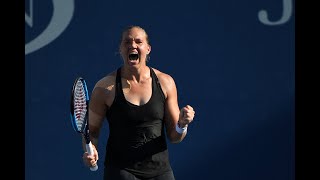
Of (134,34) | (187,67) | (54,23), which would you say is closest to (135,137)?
(134,34)

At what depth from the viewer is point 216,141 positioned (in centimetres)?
553

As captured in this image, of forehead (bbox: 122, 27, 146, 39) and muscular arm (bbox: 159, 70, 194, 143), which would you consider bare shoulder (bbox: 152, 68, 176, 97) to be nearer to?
muscular arm (bbox: 159, 70, 194, 143)

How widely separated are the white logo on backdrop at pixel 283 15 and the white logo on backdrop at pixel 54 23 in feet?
5.23

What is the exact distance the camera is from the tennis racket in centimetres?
370

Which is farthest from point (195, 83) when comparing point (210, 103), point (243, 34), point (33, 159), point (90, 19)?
point (33, 159)

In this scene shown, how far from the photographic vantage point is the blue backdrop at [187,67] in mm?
5484

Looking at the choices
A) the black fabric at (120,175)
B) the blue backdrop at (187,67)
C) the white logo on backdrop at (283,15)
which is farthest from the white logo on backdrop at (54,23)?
the black fabric at (120,175)

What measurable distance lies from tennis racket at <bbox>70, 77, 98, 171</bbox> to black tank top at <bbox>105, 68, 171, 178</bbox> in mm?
161

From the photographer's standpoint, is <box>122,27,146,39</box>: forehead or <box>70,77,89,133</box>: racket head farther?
<box>122,27,146,39</box>: forehead

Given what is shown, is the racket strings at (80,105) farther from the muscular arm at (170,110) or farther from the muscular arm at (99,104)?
the muscular arm at (170,110)

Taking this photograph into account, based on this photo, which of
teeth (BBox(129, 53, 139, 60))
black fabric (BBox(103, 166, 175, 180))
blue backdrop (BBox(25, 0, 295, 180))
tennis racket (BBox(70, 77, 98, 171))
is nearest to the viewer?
tennis racket (BBox(70, 77, 98, 171))

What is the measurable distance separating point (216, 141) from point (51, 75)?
1490mm

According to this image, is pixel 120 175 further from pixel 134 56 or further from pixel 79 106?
pixel 134 56

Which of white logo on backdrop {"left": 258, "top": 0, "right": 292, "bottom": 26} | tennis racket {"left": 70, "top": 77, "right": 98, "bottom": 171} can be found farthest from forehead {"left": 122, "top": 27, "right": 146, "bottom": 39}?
white logo on backdrop {"left": 258, "top": 0, "right": 292, "bottom": 26}
